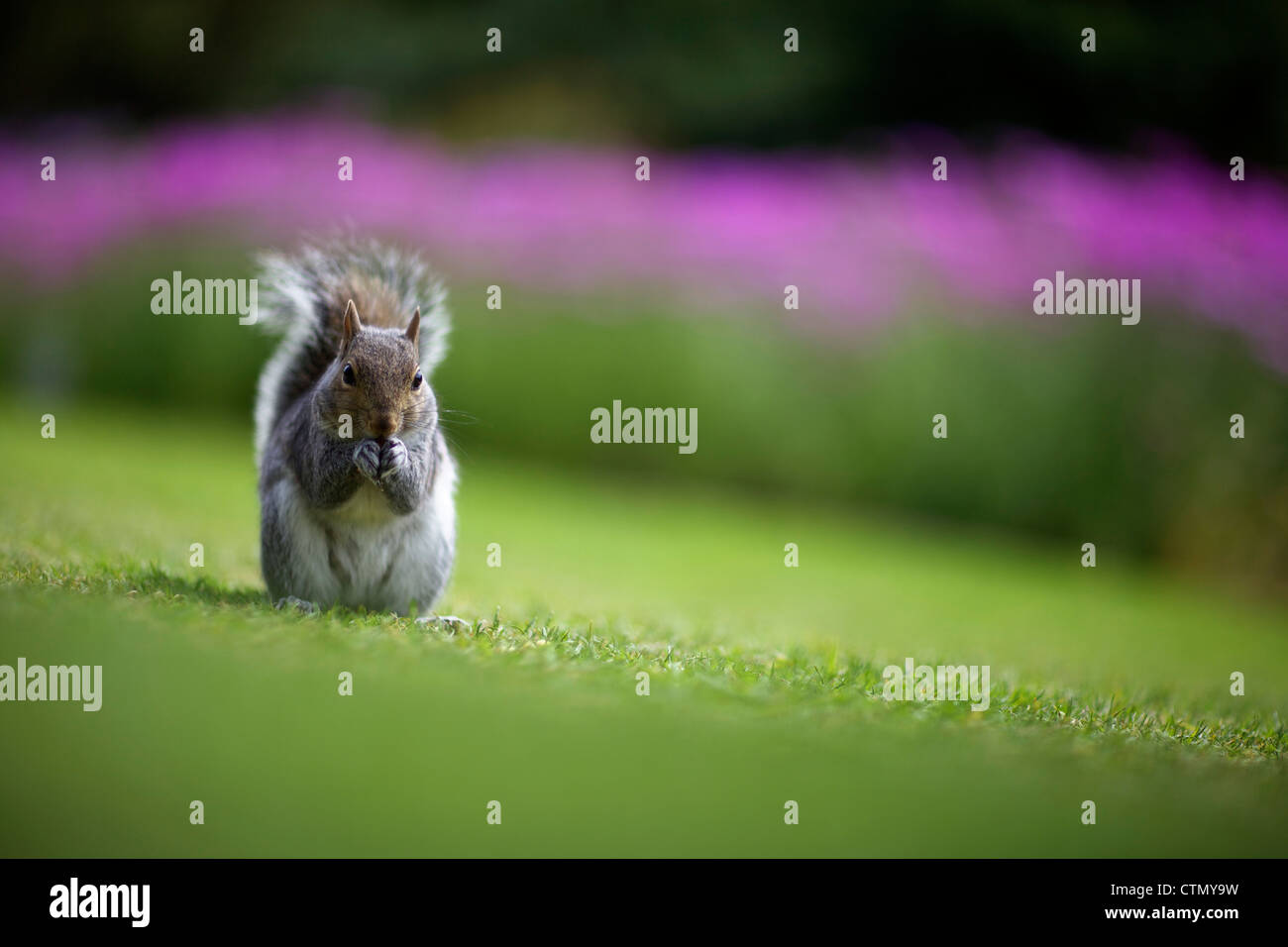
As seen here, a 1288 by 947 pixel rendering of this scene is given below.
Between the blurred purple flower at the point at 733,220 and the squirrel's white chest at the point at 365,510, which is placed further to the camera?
the blurred purple flower at the point at 733,220

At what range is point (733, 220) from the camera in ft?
35.9

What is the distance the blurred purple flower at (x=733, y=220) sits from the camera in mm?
9969

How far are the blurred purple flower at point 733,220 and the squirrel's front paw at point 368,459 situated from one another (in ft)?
21.7

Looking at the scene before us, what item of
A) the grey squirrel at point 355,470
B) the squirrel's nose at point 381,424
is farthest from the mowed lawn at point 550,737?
the squirrel's nose at point 381,424

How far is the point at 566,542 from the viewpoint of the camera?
7480 millimetres

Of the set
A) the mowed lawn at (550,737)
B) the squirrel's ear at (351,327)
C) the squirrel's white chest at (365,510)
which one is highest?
the squirrel's ear at (351,327)

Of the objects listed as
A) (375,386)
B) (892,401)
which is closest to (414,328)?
(375,386)

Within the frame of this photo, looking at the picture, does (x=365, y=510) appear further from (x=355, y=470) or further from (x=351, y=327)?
(x=351, y=327)

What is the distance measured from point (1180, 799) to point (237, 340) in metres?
8.77

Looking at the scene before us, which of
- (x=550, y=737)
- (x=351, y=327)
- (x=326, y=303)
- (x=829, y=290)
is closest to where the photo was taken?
(x=550, y=737)

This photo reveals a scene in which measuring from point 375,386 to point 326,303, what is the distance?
885 millimetres

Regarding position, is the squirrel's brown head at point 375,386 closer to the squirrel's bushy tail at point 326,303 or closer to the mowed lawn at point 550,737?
the squirrel's bushy tail at point 326,303

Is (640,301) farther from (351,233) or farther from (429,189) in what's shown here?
(351,233)

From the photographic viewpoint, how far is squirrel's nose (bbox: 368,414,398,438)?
373cm
